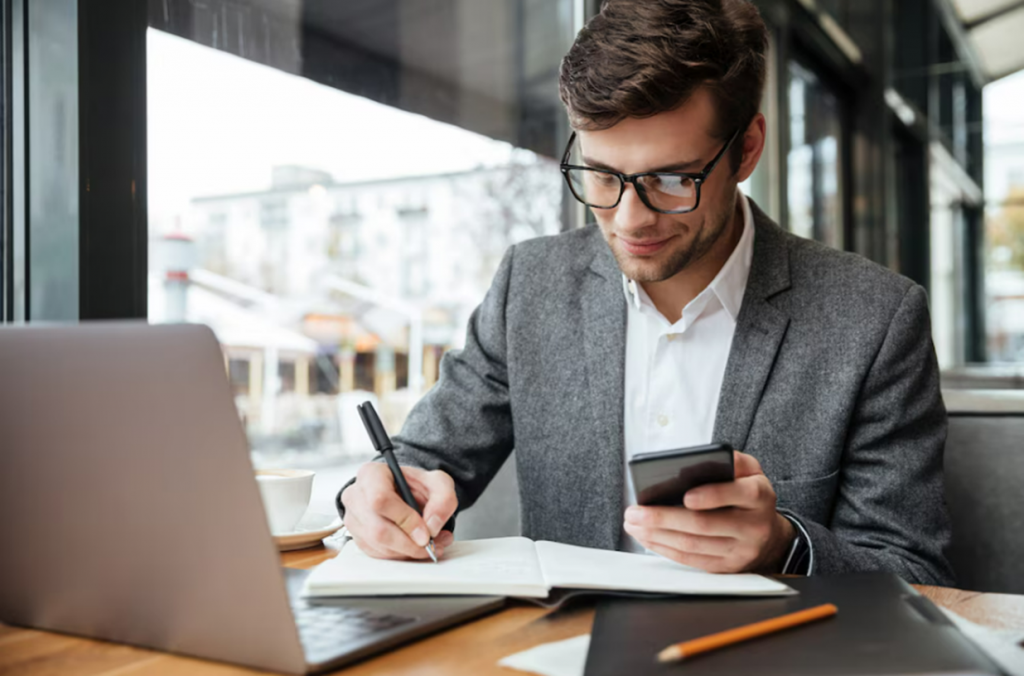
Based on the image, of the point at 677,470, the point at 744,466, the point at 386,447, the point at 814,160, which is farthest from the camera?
the point at 814,160

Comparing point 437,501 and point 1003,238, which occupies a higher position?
point 1003,238

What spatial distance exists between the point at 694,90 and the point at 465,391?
0.55m

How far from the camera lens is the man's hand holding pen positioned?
87 centimetres

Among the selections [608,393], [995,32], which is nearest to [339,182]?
[608,393]

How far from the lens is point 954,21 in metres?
6.31

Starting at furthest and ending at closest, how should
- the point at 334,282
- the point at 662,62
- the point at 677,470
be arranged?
the point at 334,282 < the point at 662,62 < the point at 677,470

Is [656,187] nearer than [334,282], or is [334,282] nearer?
[656,187]

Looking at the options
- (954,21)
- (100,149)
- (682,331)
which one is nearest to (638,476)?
(682,331)

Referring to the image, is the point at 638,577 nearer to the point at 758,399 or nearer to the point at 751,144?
the point at 758,399

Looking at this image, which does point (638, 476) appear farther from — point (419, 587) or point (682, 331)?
point (682, 331)

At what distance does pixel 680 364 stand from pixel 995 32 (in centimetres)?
615

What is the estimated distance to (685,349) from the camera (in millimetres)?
1339

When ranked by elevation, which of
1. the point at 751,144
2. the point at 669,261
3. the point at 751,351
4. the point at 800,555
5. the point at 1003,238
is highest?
the point at 1003,238

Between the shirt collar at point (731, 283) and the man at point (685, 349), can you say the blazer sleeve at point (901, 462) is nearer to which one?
the man at point (685, 349)
